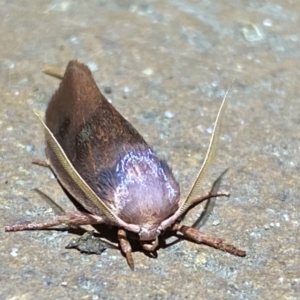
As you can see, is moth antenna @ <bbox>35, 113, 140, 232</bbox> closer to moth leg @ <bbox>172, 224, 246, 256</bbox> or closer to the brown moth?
the brown moth

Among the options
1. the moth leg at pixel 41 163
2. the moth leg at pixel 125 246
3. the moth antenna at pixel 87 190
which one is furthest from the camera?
the moth leg at pixel 41 163

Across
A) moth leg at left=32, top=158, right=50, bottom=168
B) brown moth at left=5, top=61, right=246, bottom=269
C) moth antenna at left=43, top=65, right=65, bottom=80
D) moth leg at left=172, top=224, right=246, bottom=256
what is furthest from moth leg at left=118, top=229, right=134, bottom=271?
moth antenna at left=43, top=65, right=65, bottom=80

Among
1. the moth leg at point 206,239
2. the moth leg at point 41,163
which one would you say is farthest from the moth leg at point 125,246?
the moth leg at point 41,163

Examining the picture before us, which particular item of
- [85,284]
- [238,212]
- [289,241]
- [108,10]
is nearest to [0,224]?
[85,284]

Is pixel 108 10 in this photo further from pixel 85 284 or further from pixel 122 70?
pixel 85 284

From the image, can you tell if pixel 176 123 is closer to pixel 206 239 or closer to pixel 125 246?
pixel 206 239

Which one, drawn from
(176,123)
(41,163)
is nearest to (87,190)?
(41,163)

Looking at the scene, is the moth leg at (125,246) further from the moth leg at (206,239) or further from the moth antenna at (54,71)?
the moth antenna at (54,71)
